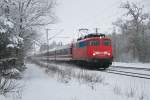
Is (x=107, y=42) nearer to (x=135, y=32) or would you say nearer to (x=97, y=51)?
(x=97, y=51)

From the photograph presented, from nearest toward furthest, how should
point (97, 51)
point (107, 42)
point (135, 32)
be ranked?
point (97, 51) → point (107, 42) → point (135, 32)

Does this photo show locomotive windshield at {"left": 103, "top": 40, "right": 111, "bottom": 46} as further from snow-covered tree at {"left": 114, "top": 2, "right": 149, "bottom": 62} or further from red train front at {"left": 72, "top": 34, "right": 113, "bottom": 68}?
snow-covered tree at {"left": 114, "top": 2, "right": 149, "bottom": 62}

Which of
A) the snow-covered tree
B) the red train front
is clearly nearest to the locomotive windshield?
the red train front

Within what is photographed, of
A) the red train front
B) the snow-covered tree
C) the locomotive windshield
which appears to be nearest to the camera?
the red train front

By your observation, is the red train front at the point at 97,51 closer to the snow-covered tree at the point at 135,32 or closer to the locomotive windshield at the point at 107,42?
the locomotive windshield at the point at 107,42

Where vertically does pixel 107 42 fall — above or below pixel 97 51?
above

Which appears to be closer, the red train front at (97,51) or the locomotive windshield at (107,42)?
→ the red train front at (97,51)

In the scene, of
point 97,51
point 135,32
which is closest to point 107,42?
point 97,51

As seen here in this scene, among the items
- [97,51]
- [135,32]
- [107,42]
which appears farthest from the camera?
[135,32]

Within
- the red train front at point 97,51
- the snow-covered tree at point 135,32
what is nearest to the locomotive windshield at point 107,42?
the red train front at point 97,51

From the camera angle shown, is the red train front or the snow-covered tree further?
the snow-covered tree

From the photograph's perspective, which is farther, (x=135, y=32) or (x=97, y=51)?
(x=135, y=32)

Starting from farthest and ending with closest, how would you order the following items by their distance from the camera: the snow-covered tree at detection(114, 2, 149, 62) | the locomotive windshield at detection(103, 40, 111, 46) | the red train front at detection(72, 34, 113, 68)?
the snow-covered tree at detection(114, 2, 149, 62), the locomotive windshield at detection(103, 40, 111, 46), the red train front at detection(72, 34, 113, 68)

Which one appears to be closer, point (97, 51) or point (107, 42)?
point (97, 51)
